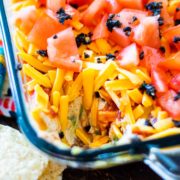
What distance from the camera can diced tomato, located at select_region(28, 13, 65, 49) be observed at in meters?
2.01

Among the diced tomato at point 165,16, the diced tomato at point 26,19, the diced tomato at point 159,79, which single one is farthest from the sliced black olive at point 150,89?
the diced tomato at point 26,19

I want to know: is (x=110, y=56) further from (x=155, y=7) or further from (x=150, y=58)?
(x=155, y=7)

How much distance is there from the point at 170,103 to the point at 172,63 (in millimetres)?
194

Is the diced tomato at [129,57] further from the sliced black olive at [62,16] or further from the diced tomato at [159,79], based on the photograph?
the sliced black olive at [62,16]

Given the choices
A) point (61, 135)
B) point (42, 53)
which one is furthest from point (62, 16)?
point (61, 135)

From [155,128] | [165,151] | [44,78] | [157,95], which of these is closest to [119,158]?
[165,151]

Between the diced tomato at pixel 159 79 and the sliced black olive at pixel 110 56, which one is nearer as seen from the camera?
the diced tomato at pixel 159 79

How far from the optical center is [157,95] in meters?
1.85

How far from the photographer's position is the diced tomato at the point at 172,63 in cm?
189

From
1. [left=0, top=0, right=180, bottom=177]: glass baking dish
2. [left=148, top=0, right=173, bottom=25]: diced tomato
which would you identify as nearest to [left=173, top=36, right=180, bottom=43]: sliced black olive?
[left=148, top=0, right=173, bottom=25]: diced tomato

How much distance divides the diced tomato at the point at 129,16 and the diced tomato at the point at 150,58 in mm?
161

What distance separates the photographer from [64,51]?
1974 mm

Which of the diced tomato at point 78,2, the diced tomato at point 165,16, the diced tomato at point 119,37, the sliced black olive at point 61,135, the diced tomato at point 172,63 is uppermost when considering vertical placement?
the diced tomato at point 78,2

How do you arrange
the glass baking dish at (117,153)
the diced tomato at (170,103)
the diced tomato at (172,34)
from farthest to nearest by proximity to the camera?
1. the diced tomato at (172,34)
2. the diced tomato at (170,103)
3. the glass baking dish at (117,153)
